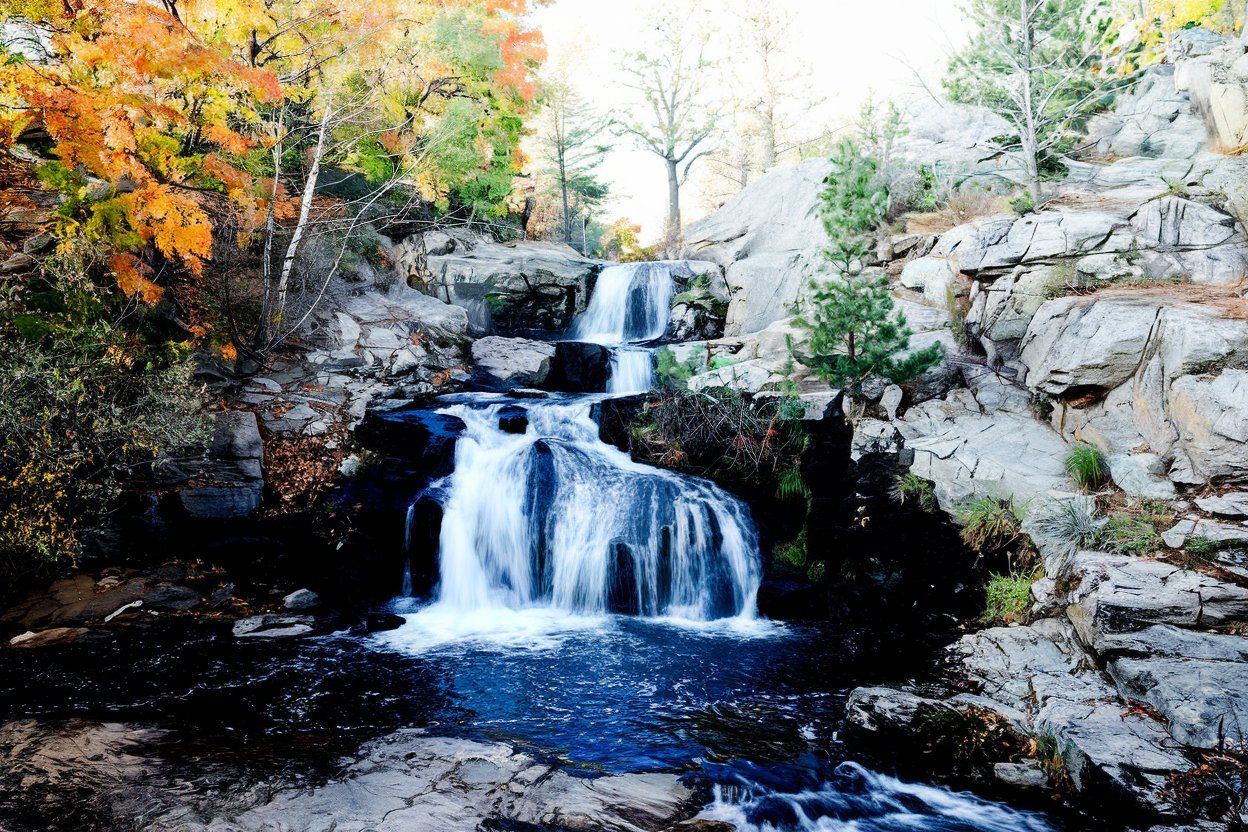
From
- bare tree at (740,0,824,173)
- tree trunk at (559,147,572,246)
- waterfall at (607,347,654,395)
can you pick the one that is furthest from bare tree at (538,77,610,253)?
waterfall at (607,347,654,395)

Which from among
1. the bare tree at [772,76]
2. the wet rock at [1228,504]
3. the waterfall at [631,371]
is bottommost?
the wet rock at [1228,504]

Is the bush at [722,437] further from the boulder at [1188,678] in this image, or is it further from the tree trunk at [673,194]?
the tree trunk at [673,194]

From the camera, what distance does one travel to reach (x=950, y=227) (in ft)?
39.1

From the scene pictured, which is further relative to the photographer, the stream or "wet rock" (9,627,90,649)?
"wet rock" (9,627,90,649)

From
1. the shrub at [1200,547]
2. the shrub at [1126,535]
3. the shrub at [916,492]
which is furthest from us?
the shrub at [916,492]

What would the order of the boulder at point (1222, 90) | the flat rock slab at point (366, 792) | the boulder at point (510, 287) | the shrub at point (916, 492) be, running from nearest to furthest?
the flat rock slab at point (366, 792), the shrub at point (916, 492), the boulder at point (1222, 90), the boulder at point (510, 287)

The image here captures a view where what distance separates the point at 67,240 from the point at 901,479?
10.2 m

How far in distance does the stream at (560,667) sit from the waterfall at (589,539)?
0.03 metres

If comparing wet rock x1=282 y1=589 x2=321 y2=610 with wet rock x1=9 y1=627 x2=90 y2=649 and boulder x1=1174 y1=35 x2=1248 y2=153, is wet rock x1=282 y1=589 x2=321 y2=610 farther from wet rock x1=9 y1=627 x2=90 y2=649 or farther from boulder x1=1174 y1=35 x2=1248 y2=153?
boulder x1=1174 y1=35 x2=1248 y2=153

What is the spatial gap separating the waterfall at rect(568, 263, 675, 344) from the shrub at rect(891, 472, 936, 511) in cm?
748

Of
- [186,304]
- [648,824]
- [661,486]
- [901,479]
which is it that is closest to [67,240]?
[186,304]

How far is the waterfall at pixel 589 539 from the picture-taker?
334 inches

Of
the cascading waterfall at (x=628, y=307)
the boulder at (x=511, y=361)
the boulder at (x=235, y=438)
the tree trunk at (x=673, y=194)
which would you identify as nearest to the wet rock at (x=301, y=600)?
the boulder at (x=235, y=438)

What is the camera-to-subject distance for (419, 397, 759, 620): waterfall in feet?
27.8
